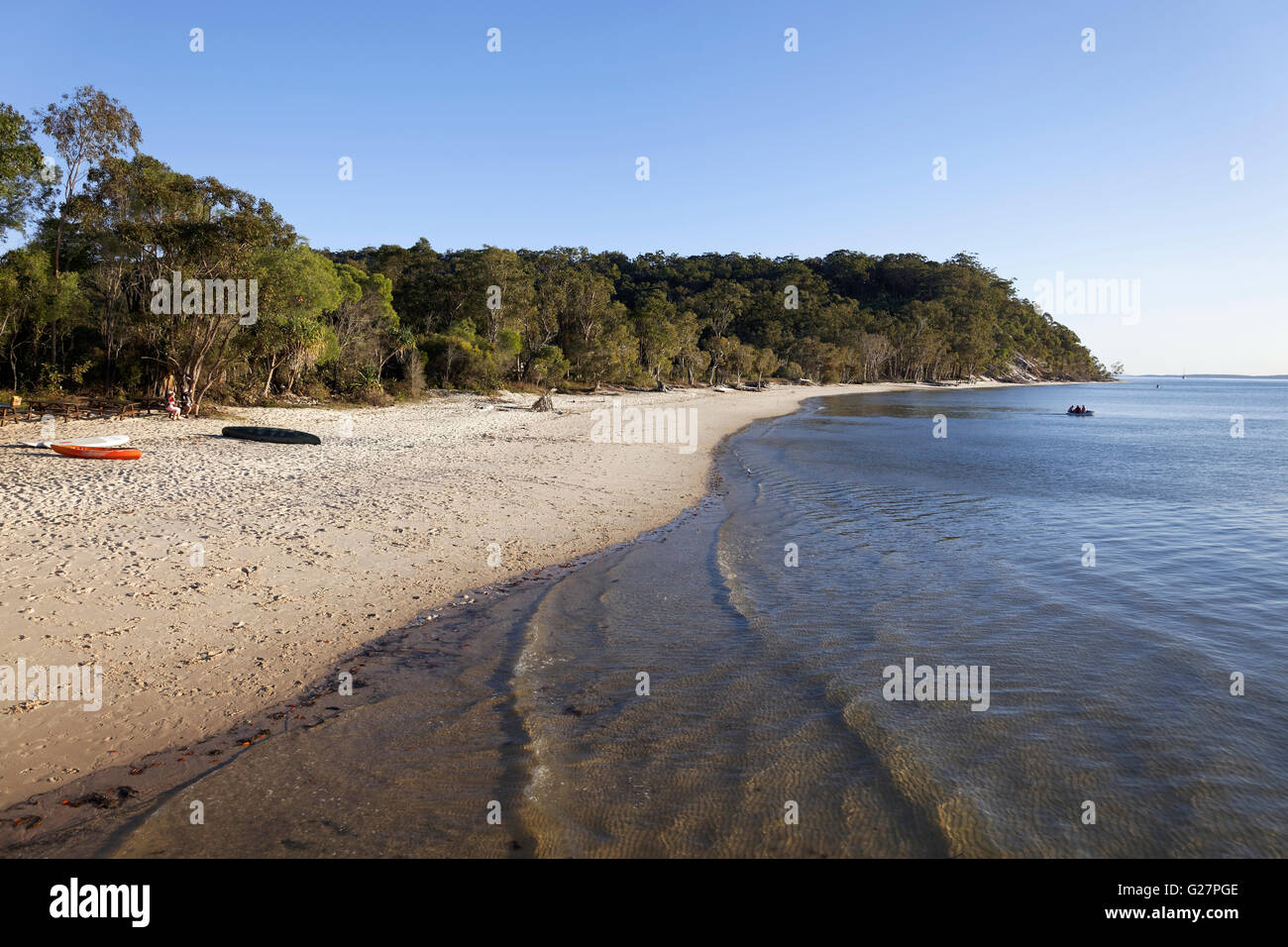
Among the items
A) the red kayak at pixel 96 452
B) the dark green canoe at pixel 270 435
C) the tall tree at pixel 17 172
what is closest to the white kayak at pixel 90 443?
the red kayak at pixel 96 452

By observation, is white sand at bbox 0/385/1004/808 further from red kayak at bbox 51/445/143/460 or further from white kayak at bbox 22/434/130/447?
white kayak at bbox 22/434/130/447

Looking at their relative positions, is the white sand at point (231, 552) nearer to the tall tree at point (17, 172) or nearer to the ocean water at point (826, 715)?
the ocean water at point (826, 715)

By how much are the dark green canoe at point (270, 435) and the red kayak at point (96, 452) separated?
4.48 m

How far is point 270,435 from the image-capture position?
827 inches

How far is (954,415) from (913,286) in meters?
118

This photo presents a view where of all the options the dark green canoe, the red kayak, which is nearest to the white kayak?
the red kayak

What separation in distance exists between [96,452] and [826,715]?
18078 millimetres

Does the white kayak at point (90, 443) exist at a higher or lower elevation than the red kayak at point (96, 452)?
higher

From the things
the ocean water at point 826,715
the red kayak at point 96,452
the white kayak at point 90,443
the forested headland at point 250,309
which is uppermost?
the forested headland at point 250,309

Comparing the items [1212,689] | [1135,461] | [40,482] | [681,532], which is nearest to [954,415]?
[1135,461]

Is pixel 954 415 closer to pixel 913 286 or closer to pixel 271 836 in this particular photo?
pixel 271 836

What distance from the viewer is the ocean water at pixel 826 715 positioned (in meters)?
5.00

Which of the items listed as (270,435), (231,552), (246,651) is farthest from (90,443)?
(246,651)
